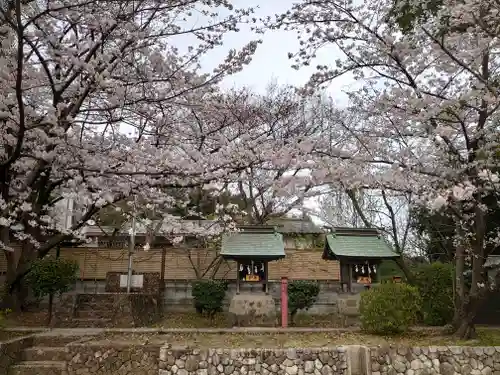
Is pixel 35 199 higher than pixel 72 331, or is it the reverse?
pixel 35 199

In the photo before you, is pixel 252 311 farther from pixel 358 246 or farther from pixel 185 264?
pixel 185 264

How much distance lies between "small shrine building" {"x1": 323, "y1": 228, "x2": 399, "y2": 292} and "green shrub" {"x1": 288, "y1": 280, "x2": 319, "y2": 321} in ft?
3.02

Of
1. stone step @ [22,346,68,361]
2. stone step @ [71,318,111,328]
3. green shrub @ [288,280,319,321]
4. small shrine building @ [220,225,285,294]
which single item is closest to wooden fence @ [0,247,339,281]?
green shrub @ [288,280,319,321]

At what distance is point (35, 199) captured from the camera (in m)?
9.12

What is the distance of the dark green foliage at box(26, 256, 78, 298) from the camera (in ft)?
36.2

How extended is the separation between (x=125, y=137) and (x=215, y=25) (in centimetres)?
274

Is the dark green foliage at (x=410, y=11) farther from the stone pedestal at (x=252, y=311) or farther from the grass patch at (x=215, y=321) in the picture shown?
the grass patch at (x=215, y=321)

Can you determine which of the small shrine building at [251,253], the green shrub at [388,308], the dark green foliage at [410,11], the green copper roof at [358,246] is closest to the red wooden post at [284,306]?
the small shrine building at [251,253]

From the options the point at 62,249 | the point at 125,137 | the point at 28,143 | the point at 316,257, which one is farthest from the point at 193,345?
the point at 62,249

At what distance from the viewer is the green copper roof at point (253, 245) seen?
39.3 ft

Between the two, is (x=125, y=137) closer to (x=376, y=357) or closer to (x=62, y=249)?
(x=376, y=357)

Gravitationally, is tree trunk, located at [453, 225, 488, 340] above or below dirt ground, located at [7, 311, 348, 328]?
above

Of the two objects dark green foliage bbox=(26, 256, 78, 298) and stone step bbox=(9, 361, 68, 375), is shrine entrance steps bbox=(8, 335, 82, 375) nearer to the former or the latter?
stone step bbox=(9, 361, 68, 375)

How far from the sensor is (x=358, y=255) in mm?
11953
